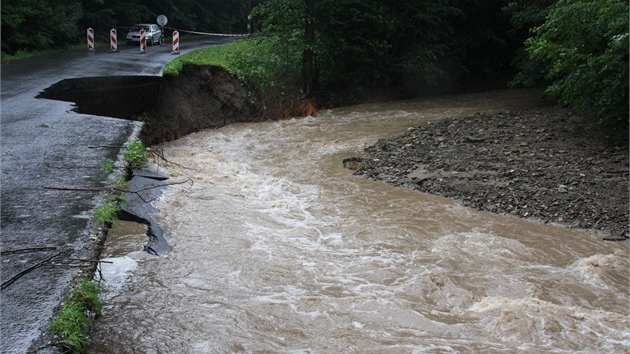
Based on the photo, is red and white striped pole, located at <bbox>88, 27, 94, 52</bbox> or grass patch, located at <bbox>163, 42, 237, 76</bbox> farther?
red and white striped pole, located at <bbox>88, 27, 94, 52</bbox>

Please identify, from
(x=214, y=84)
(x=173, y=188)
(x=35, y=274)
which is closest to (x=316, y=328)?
(x=35, y=274)

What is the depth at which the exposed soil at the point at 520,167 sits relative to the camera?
10.2 m

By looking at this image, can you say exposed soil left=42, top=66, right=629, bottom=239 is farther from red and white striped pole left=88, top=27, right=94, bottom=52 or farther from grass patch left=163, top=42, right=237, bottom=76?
red and white striped pole left=88, top=27, right=94, bottom=52

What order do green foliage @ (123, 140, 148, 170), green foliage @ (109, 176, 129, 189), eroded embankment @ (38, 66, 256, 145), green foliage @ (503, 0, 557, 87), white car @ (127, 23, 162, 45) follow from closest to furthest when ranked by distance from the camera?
green foliage @ (109, 176, 129, 189) → green foliage @ (123, 140, 148, 170) → eroded embankment @ (38, 66, 256, 145) → green foliage @ (503, 0, 557, 87) → white car @ (127, 23, 162, 45)

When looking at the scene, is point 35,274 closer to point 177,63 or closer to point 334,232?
point 334,232

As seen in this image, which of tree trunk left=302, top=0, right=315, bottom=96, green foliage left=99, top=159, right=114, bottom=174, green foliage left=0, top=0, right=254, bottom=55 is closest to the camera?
green foliage left=99, top=159, right=114, bottom=174

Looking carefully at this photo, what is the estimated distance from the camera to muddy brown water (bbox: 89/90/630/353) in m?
5.76

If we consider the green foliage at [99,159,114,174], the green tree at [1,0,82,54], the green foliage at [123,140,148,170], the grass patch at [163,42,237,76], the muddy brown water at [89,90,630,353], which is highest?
the green tree at [1,0,82,54]

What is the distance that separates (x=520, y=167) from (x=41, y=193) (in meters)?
9.44

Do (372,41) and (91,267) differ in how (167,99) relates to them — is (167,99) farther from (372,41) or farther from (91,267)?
(91,267)

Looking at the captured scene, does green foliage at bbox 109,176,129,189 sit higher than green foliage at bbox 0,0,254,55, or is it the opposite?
green foliage at bbox 0,0,254,55

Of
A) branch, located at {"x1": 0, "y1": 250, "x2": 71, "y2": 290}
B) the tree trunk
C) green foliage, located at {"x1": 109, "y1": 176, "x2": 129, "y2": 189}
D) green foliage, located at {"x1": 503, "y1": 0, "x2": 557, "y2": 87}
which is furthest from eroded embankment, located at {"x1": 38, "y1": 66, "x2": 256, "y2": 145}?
green foliage, located at {"x1": 503, "y1": 0, "x2": 557, "y2": 87}

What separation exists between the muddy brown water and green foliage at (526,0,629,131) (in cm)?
489

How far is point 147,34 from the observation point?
98.2ft
